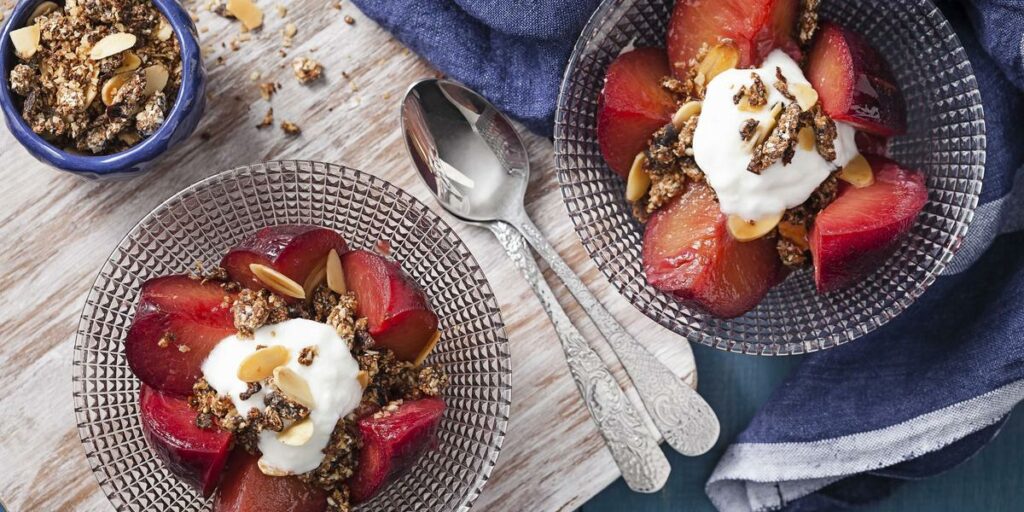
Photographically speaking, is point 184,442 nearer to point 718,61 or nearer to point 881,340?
point 718,61

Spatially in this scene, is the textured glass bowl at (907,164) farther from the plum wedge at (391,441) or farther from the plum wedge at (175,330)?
the plum wedge at (175,330)

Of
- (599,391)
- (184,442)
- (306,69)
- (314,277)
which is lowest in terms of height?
(599,391)

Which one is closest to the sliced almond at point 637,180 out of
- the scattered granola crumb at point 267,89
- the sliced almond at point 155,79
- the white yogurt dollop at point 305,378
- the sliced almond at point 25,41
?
the white yogurt dollop at point 305,378

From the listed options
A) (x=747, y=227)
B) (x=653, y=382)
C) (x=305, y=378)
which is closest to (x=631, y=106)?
(x=747, y=227)

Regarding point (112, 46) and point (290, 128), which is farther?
point (290, 128)

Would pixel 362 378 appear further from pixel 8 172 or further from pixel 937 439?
pixel 937 439

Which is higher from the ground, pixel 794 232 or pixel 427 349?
pixel 794 232

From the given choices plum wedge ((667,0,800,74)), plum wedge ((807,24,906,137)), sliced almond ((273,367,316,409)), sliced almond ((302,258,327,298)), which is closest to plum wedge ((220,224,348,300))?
sliced almond ((302,258,327,298))
